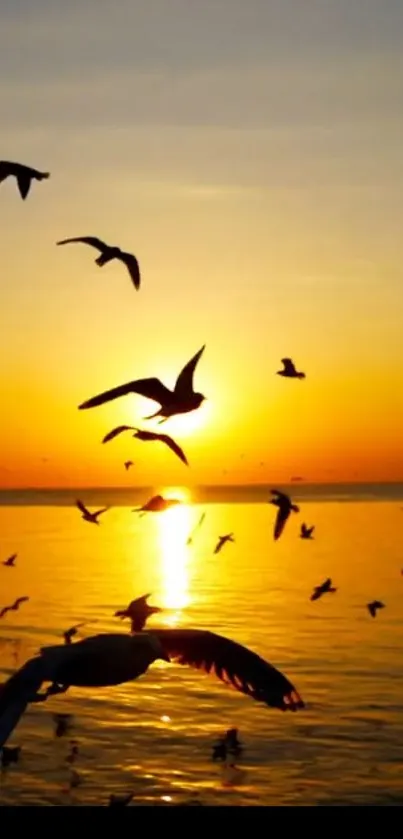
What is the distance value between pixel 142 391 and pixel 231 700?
16.4m

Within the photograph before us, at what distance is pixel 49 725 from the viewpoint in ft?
78.6

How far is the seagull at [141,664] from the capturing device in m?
6.47

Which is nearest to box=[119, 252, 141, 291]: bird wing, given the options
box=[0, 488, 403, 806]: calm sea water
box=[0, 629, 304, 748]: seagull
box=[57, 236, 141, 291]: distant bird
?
box=[57, 236, 141, 291]: distant bird

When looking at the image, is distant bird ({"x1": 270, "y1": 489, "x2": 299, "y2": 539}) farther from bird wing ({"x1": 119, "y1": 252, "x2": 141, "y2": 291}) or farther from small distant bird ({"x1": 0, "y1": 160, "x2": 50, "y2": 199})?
small distant bird ({"x1": 0, "y1": 160, "x2": 50, "y2": 199})

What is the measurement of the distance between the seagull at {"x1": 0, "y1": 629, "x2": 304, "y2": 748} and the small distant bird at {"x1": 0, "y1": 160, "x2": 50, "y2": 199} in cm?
513

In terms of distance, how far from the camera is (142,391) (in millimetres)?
11203

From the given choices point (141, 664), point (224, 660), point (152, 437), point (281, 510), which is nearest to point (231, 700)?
point (281, 510)

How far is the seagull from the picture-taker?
647cm

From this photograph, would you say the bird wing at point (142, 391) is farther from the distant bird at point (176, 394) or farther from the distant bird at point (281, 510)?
the distant bird at point (281, 510)

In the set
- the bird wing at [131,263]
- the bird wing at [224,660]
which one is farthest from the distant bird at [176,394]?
the bird wing at [224,660]

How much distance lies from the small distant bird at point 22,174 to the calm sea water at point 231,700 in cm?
790
